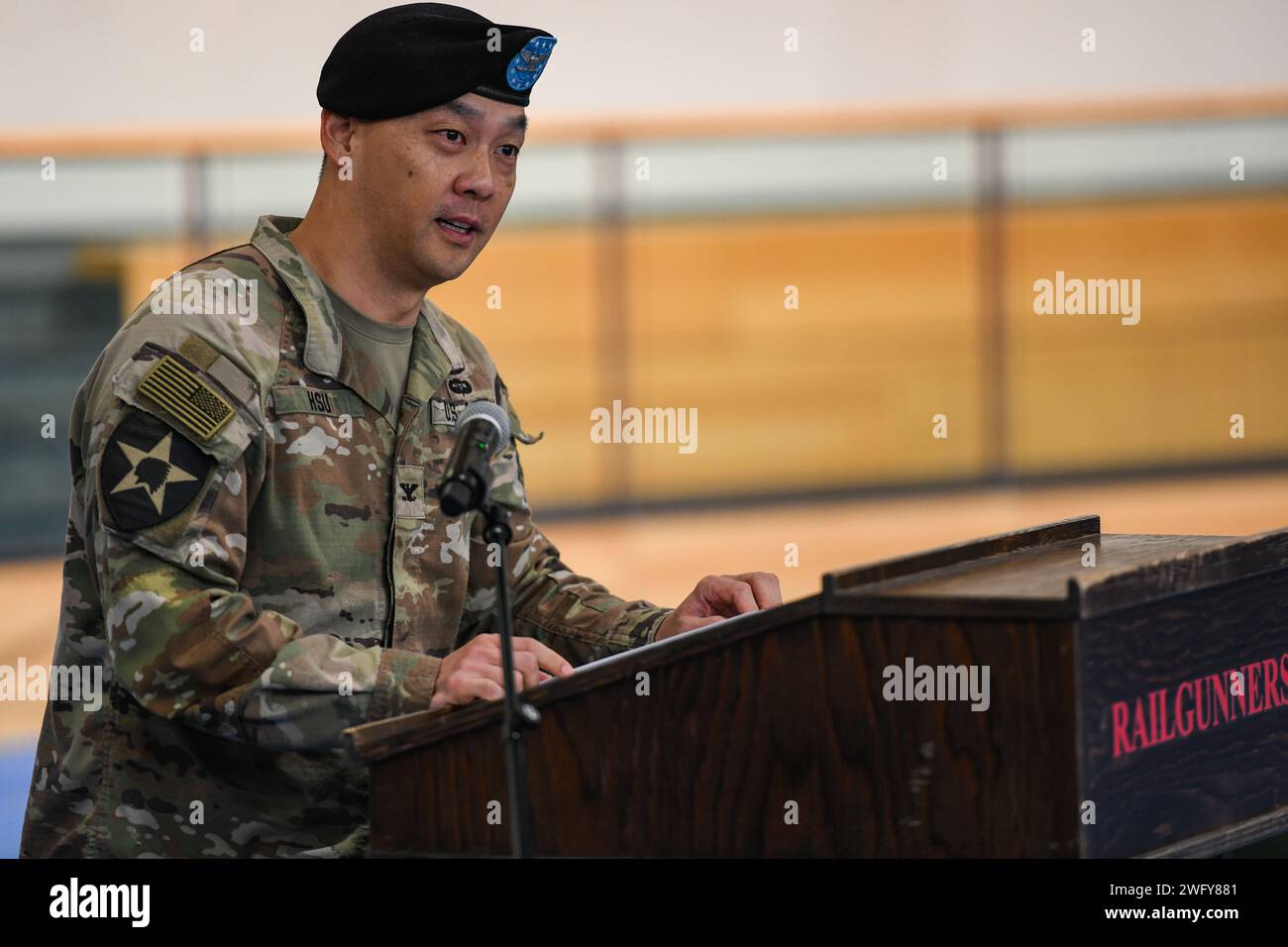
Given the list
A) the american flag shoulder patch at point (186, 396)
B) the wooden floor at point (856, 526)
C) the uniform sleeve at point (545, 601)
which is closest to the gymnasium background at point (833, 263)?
the wooden floor at point (856, 526)

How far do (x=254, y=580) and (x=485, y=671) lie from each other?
34cm

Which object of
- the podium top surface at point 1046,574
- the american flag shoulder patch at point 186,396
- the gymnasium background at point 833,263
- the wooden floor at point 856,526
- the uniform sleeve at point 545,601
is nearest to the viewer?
the podium top surface at point 1046,574

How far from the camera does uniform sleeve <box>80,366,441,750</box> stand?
4.86 feet

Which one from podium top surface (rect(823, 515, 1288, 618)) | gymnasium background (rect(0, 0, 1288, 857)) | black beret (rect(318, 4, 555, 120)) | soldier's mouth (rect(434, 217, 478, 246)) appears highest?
gymnasium background (rect(0, 0, 1288, 857))

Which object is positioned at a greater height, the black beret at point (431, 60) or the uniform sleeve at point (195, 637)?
the black beret at point (431, 60)

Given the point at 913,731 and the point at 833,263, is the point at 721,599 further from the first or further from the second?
the point at 833,263

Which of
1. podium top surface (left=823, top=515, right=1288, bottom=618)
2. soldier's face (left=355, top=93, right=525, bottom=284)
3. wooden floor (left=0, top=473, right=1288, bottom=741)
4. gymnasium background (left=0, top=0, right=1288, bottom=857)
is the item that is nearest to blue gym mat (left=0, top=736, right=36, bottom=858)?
gymnasium background (left=0, top=0, right=1288, bottom=857)

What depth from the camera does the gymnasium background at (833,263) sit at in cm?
557

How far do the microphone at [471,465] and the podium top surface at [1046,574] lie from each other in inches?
10.5

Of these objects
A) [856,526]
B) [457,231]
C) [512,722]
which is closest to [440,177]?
[457,231]

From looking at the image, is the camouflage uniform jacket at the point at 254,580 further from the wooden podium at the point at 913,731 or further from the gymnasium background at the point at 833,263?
the gymnasium background at the point at 833,263

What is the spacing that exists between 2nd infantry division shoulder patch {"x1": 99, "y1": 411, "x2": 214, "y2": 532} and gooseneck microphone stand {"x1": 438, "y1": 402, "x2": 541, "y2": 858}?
0.34 metres

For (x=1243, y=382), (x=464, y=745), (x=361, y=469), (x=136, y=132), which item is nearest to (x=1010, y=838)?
(x=464, y=745)

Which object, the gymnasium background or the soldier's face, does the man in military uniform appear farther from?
the gymnasium background
